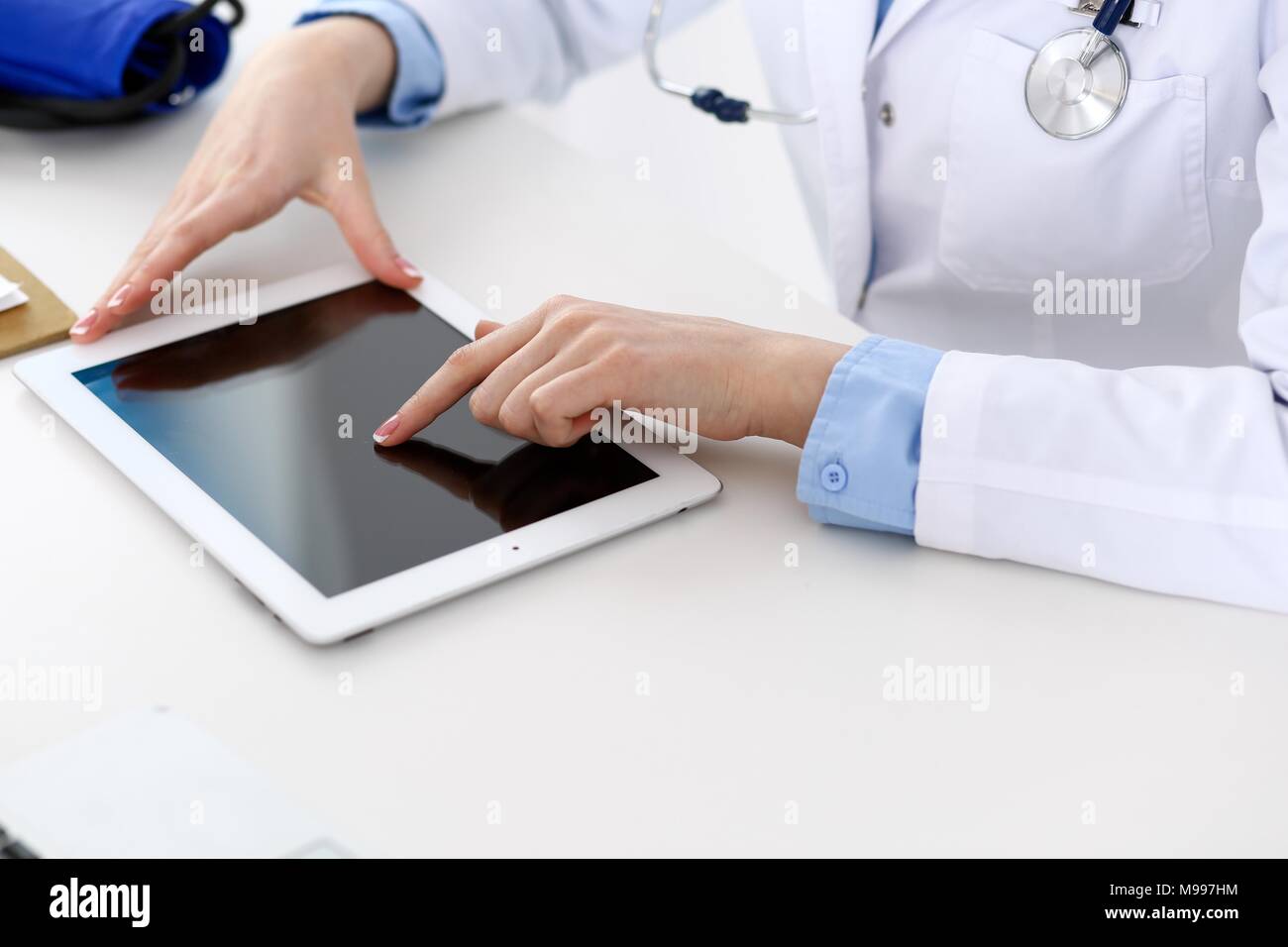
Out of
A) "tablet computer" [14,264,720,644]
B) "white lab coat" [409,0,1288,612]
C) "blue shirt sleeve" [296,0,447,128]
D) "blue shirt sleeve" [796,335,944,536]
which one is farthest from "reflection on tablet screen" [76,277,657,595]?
"blue shirt sleeve" [296,0,447,128]

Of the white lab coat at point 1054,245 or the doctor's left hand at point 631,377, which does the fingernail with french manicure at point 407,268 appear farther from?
the white lab coat at point 1054,245

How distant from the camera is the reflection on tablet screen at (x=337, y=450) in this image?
743 millimetres

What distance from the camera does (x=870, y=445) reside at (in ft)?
2.54

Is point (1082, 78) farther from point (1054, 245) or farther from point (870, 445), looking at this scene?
point (870, 445)

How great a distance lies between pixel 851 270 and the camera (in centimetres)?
118

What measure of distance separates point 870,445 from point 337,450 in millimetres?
323

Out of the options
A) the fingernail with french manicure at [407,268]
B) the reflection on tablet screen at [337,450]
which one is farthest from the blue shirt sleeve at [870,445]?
the fingernail with french manicure at [407,268]

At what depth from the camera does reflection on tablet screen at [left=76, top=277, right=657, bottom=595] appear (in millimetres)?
743

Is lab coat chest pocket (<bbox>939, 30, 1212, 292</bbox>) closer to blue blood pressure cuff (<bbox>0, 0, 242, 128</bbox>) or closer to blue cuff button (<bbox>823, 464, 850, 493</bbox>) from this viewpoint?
blue cuff button (<bbox>823, 464, 850, 493</bbox>)

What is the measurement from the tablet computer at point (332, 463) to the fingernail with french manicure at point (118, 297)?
0.02 meters

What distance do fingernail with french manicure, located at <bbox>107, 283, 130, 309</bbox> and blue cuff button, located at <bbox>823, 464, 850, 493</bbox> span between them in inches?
20.1

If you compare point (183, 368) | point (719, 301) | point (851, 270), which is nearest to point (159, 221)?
point (183, 368)
